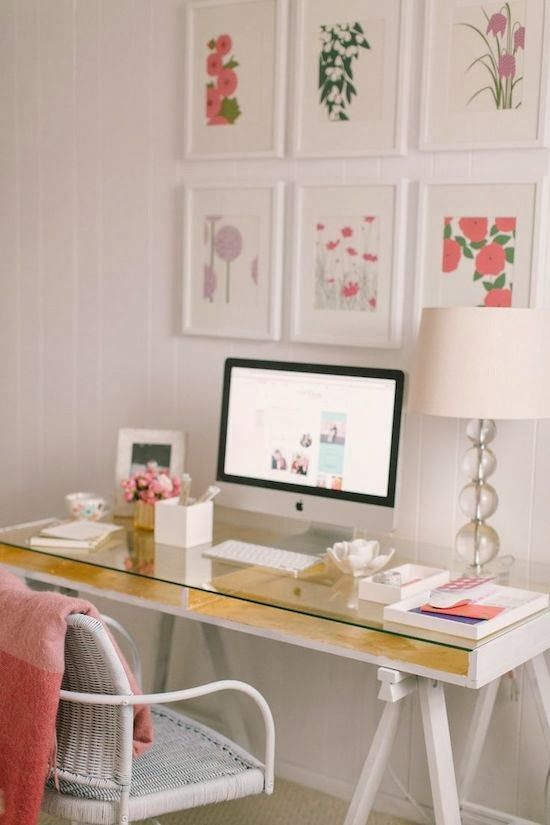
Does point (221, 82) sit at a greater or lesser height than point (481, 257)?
greater

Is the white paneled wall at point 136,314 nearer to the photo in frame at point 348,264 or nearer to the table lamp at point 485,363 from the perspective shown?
the photo in frame at point 348,264

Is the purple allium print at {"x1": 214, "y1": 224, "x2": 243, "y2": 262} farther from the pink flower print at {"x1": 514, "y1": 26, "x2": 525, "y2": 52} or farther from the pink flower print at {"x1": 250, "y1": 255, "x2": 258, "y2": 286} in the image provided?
the pink flower print at {"x1": 514, "y1": 26, "x2": 525, "y2": 52}

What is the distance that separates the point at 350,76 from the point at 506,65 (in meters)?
0.41

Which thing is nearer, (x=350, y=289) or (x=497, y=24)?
(x=497, y=24)

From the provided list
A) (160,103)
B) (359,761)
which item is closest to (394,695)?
(359,761)

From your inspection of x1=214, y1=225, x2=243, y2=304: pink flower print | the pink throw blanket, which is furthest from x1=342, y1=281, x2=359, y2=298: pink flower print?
the pink throw blanket

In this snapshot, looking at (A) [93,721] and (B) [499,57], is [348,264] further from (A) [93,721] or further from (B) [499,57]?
(A) [93,721]

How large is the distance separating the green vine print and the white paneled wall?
0.47 ft

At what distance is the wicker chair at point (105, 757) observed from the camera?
1.90 meters

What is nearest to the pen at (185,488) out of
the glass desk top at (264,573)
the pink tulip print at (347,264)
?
the glass desk top at (264,573)

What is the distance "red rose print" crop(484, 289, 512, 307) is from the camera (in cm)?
255

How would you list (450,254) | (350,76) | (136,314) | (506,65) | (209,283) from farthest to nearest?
(136,314) < (209,283) < (350,76) < (450,254) < (506,65)

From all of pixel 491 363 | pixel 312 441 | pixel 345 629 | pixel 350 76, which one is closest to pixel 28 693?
pixel 345 629

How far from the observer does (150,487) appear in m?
2.80
